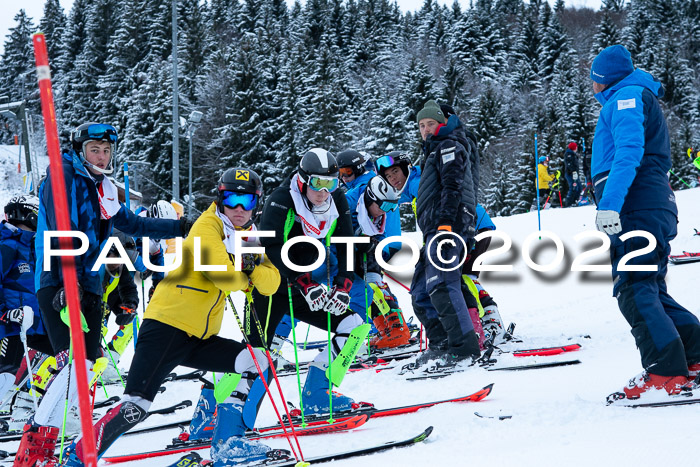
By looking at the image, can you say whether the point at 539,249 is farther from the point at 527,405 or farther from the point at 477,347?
the point at 527,405

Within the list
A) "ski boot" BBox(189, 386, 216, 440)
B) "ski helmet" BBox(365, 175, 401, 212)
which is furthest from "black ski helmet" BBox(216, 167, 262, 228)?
"ski helmet" BBox(365, 175, 401, 212)

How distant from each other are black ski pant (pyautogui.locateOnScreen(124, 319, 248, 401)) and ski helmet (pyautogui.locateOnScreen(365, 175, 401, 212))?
114 inches

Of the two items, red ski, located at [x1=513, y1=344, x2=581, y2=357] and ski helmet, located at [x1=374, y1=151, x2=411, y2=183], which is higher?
ski helmet, located at [x1=374, y1=151, x2=411, y2=183]

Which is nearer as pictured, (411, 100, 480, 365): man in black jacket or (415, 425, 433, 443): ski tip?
(415, 425, 433, 443): ski tip

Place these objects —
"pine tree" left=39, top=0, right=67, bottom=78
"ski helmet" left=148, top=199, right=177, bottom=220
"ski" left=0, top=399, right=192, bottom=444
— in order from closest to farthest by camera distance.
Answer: "ski" left=0, top=399, right=192, bottom=444
"ski helmet" left=148, top=199, right=177, bottom=220
"pine tree" left=39, top=0, right=67, bottom=78

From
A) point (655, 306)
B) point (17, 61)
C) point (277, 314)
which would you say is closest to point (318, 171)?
point (277, 314)

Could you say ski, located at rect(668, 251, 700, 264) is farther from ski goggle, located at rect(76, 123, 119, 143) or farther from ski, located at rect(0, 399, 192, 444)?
ski goggle, located at rect(76, 123, 119, 143)

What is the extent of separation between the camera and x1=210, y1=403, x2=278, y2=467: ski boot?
134 inches

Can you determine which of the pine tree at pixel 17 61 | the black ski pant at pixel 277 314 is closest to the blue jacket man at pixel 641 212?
the black ski pant at pixel 277 314

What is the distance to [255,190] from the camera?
369 cm

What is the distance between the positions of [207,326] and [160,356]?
314 mm

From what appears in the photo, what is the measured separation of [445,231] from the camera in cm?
546

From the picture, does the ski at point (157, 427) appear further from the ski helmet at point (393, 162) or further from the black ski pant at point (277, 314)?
the ski helmet at point (393, 162)

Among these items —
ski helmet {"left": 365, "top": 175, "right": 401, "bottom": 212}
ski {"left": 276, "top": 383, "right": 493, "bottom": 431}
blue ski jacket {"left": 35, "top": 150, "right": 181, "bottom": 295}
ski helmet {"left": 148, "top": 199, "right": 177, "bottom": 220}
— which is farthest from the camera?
ski helmet {"left": 148, "top": 199, "right": 177, "bottom": 220}
